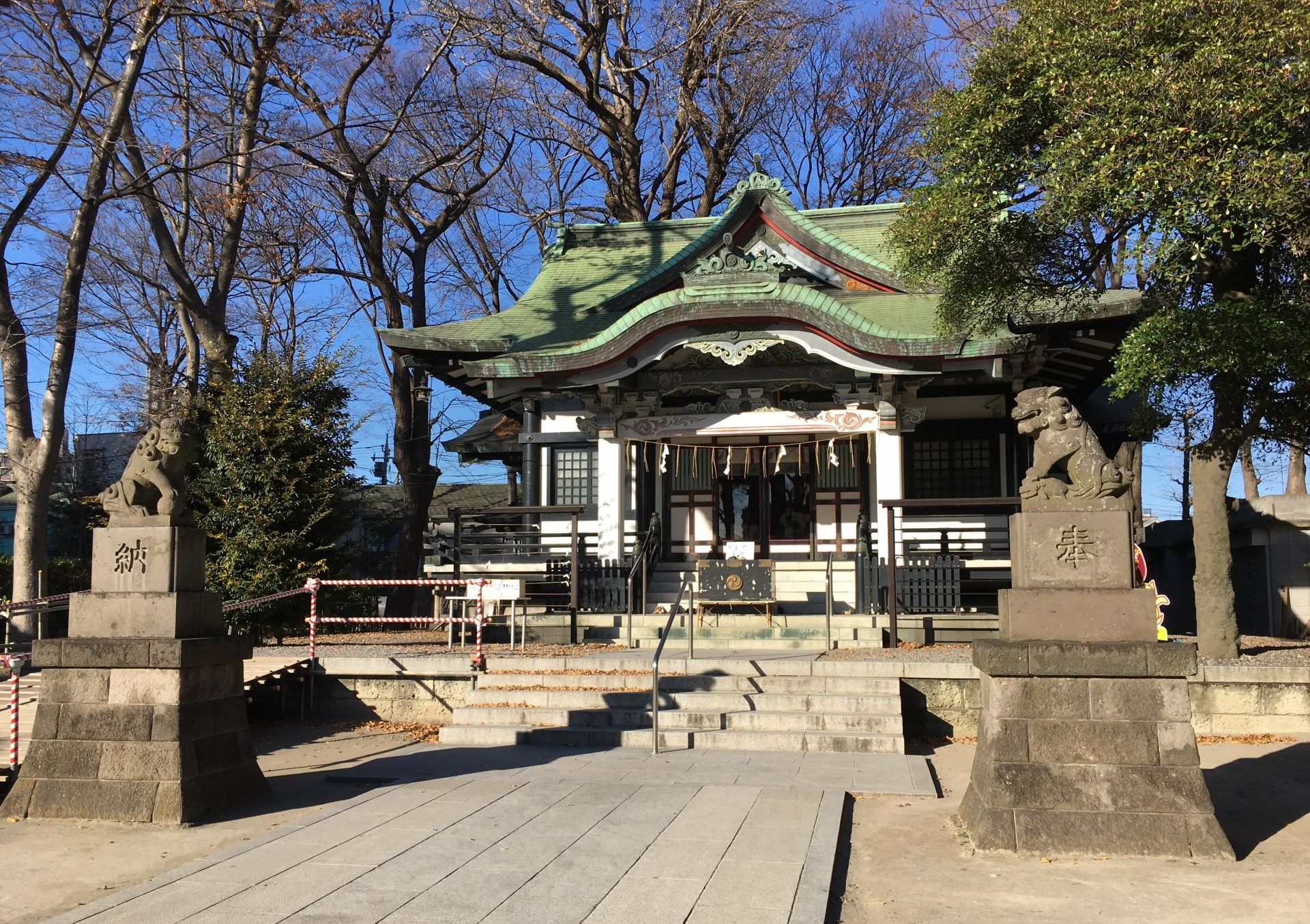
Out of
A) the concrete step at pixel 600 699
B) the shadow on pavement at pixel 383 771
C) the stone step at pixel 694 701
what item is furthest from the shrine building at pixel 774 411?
the shadow on pavement at pixel 383 771

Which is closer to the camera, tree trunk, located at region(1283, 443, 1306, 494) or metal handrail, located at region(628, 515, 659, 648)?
metal handrail, located at region(628, 515, 659, 648)

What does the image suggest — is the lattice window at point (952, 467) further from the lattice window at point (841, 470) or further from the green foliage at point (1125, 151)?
the green foliage at point (1125, 151)

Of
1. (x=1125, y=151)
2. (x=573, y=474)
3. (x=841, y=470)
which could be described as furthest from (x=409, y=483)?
(x=1125, y=151)

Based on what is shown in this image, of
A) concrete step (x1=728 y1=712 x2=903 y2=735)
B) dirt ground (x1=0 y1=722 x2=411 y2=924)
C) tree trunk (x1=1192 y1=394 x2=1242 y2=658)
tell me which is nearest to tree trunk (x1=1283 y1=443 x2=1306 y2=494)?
tree trunk (x1=1192 y1=394 x2=1242 y2=658)

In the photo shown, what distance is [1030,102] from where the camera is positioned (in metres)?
11.1

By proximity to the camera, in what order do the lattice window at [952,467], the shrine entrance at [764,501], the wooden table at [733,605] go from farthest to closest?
the shrine entrance at [764,501] < the lattice window at [952,467] < the wooden table at [733,605]

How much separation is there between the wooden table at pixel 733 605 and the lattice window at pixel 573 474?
4027 mm

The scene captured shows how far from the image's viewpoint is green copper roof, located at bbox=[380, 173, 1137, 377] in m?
15.2

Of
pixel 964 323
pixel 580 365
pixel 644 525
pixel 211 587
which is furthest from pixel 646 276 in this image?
pixel 211 587

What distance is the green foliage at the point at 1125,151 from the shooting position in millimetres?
9250

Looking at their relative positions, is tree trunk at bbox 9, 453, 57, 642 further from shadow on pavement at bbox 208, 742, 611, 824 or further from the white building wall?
the white building wall

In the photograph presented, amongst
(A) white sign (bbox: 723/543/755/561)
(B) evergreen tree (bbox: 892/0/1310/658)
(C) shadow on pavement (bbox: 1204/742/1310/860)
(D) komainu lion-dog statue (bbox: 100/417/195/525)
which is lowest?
(C) shadow on pavement (bbox: 1204/742/1310/860)

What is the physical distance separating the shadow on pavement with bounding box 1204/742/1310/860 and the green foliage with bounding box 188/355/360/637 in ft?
38.5

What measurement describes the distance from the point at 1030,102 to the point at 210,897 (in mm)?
10445
